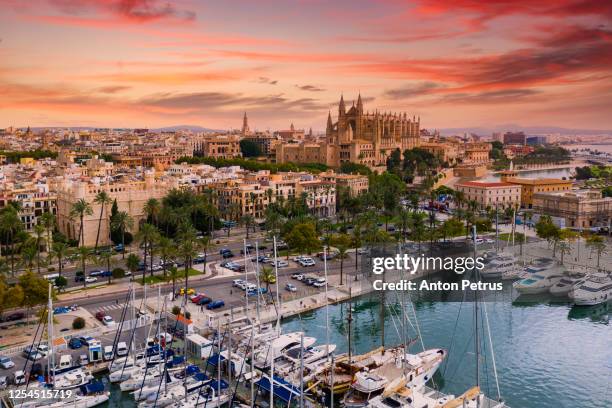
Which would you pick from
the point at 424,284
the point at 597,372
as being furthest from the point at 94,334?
the point at 597,372

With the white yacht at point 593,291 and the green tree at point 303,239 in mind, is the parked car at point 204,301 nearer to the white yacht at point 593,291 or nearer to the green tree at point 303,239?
the green tree at point 303,239

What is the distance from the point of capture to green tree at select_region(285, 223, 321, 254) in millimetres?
54469

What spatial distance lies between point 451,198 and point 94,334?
68.7m

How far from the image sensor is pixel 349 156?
422 ft

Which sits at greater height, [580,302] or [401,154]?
[401,154]

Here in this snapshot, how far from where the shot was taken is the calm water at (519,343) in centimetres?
2961

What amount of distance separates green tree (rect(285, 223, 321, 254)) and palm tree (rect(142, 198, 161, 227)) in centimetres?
1528

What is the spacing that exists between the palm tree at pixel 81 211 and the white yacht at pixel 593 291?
43.6 m

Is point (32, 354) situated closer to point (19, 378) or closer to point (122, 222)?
point (19, 378)

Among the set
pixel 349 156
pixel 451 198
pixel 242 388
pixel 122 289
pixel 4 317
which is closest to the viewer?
pixel 242 388

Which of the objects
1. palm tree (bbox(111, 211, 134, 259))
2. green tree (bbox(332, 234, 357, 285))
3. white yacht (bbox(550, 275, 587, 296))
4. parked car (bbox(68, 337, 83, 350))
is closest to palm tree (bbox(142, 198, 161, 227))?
palm tree (bbox(111, 211, 134, 259))

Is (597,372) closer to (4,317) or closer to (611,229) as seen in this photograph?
(4,317)

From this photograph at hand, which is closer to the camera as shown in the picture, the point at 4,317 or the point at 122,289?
the point at 4,317

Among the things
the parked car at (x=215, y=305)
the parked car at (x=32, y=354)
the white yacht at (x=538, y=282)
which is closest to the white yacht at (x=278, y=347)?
the parked car at (x=215, y=305)
